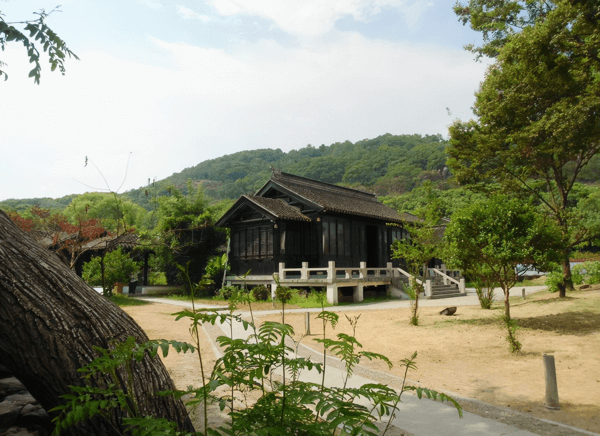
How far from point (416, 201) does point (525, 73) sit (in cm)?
4333

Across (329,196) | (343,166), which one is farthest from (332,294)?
(343,166)

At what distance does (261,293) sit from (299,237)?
3.80 m

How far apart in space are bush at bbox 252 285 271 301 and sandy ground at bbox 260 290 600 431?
5.41 meters

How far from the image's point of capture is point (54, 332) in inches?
111

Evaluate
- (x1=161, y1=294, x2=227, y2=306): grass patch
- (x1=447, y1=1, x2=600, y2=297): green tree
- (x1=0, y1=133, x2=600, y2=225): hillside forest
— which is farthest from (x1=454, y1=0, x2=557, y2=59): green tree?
(x1=0, y1=133, x2=600, y2=225): hillside forest

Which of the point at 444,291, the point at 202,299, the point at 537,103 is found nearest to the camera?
the point at 537,103

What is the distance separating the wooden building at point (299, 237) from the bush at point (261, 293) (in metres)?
0.43

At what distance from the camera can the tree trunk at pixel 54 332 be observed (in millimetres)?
2752

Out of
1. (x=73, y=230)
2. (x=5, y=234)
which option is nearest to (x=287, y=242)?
(x=73, y=230)

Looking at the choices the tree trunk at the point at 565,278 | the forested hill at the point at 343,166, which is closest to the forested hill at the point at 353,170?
the forested hill at the point at 343,166

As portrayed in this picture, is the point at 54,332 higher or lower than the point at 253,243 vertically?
lower

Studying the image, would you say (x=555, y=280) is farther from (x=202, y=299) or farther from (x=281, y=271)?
(x=202, y=299)

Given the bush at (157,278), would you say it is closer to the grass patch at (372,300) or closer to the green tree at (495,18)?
the grass patch at (372,300)

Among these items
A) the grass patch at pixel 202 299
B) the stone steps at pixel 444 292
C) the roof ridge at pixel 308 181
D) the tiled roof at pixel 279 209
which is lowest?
the grass patch at pixel 202 299
